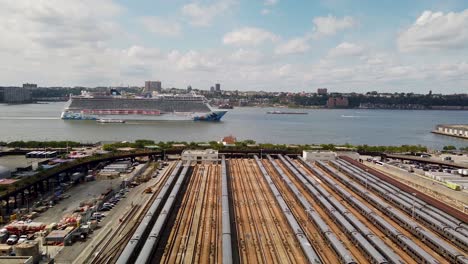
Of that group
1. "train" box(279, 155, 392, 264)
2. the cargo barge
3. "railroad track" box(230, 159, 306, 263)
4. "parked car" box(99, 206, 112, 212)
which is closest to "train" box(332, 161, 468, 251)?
"train" box(279, 155, 392, 264)

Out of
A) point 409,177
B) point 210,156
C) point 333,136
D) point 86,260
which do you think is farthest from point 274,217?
point 333,136

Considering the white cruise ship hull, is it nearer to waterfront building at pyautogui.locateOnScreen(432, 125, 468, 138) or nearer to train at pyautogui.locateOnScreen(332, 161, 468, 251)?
waterfront building at pyautogui.locateOnScreen(432, 125, 468, 138)

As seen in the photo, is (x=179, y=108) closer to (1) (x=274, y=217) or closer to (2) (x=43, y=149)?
(2) (x=43, y=149)

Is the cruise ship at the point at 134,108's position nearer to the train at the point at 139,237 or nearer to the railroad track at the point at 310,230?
the railroad track at the point at 310,230

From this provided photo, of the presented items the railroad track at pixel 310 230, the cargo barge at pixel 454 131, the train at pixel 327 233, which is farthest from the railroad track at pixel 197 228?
the cargo barge at pixel 454 131

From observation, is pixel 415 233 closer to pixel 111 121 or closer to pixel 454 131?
pixel 454 131

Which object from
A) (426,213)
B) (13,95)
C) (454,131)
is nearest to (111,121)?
(454,131)
